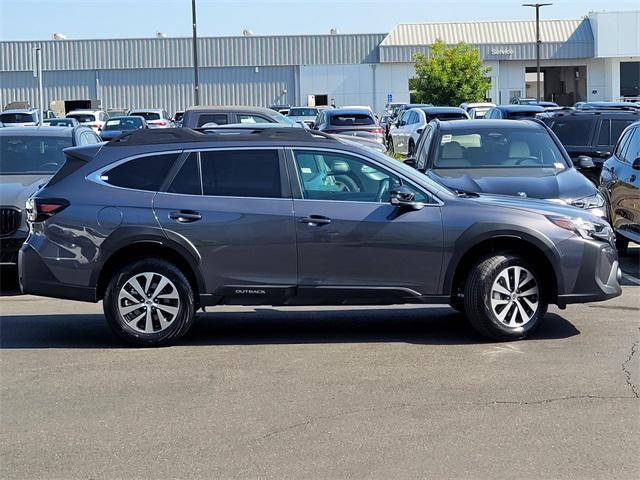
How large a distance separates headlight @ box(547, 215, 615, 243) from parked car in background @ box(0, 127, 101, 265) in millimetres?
5928

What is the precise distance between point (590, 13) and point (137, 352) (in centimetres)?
6580

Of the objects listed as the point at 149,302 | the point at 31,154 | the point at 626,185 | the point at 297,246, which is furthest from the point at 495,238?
the point at 31,154

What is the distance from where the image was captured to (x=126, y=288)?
307 inches

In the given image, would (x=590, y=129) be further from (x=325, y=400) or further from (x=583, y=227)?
(x=325, y=400)

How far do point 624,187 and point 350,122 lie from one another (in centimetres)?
1679

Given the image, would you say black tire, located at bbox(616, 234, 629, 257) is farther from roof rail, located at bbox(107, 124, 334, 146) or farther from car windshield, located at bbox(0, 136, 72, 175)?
car windshield, located at bbox(0, 136, 72, 175)

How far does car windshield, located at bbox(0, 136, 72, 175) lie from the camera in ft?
40.8

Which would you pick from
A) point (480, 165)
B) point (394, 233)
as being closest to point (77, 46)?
point (480, 165)

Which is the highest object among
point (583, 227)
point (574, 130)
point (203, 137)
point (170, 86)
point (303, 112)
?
point (170, 86)

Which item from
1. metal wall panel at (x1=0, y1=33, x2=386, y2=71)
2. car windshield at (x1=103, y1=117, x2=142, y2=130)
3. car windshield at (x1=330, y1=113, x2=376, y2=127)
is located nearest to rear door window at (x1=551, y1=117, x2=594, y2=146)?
car windshield at (x1=330, y1=113, x2=376, y2=127)

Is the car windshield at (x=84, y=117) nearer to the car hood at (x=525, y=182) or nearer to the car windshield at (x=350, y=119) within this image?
the car windshield at (x=350, y=119)

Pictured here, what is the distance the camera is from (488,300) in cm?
781

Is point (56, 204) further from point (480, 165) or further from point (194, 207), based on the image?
point (480, 165)

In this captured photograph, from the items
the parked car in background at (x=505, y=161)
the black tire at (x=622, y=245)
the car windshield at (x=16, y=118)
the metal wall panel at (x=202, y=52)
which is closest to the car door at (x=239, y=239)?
the parked car in background at (x=505, y=161)
